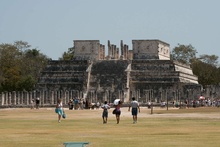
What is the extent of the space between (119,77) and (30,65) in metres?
37.1

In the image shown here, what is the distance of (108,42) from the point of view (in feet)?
355

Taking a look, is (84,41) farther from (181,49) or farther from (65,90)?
(181,49)

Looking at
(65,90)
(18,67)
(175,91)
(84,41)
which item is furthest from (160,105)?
(18,67)

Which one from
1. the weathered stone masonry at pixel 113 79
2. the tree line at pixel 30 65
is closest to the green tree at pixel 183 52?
the tree line at pixel 30 65

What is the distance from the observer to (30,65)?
130125mm

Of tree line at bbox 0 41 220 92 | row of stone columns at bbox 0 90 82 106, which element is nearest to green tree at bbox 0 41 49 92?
tree line at bbox 0 41 220 92

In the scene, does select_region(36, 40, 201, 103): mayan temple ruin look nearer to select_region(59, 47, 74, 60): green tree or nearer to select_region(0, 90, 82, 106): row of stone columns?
select_region(0, 90, 82, 106): row of stone columns

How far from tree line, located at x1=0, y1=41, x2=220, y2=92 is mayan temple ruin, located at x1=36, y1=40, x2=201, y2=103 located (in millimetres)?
12194

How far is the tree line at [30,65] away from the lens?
114688mm

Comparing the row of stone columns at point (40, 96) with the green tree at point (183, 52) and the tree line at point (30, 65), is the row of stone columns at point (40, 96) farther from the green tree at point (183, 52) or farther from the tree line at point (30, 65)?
the green tree at point (183, 52)

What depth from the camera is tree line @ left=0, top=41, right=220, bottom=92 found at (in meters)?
115

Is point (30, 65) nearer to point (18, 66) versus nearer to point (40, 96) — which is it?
point (18, 66)

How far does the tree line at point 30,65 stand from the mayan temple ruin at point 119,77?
12.2 metres

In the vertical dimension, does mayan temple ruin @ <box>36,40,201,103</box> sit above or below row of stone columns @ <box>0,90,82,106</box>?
above
